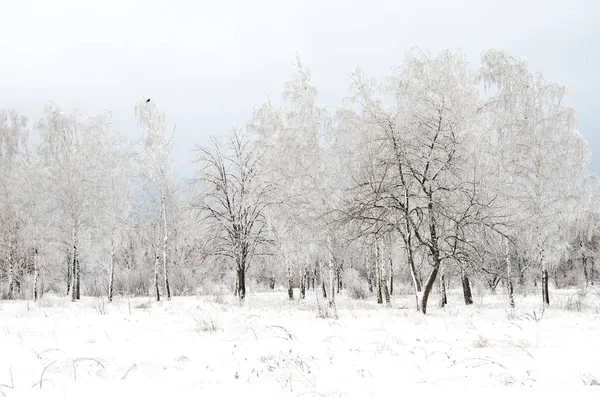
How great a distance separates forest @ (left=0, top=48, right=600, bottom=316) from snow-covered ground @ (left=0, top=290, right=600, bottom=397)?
4.08m

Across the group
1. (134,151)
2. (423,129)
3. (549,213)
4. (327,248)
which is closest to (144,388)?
(423,129)

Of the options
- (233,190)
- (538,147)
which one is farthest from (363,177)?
(538,147)

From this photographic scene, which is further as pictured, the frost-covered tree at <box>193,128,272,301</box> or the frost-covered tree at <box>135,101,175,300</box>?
the frost-covered tree at <box>135,101,175,300</box>

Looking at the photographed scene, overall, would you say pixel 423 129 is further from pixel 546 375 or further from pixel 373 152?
pixel 546 375

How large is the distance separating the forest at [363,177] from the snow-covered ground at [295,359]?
161 inches

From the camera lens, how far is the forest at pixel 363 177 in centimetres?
1252

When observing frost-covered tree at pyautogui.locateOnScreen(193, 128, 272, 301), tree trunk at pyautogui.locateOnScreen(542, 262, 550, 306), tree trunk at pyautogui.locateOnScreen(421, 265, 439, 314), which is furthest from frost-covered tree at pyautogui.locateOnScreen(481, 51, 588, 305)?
frost-covered tree at pyautogui.locateOnScreen(193, 128, 272, 301)

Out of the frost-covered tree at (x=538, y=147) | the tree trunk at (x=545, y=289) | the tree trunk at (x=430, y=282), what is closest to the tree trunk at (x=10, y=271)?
the tree trunk at (x=430, y=282)

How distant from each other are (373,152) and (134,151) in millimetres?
14272

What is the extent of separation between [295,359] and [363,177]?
917 cm

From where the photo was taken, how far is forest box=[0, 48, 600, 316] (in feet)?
41.1

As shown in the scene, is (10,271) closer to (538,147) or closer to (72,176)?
(72,176)

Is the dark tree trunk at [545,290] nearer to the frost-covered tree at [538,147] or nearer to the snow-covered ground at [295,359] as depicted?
the frost-covered tree at [538,147]

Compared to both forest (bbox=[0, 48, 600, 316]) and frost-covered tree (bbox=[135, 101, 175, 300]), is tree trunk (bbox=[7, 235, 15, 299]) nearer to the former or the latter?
forest (bbox=[0, 48, 600, 316])
